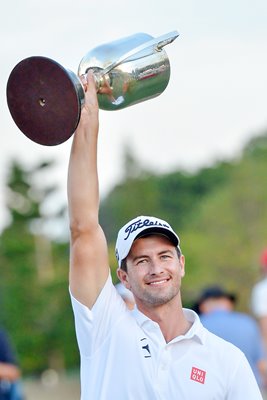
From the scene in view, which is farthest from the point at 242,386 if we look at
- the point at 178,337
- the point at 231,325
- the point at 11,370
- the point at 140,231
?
the point at 11,370

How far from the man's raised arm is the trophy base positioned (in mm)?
177

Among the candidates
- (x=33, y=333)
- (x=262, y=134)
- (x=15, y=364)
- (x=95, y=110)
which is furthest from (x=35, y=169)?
(x=95, y=110)

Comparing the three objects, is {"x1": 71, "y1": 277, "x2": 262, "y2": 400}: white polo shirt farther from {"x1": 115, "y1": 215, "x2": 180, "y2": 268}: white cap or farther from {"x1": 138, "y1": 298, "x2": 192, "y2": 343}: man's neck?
{"x1": 115, "y1": 215, "x2": 180, "y2": 268}: white cap

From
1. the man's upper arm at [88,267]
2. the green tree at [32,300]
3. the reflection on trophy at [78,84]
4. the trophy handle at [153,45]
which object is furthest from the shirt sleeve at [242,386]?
the green tree at [32,300]

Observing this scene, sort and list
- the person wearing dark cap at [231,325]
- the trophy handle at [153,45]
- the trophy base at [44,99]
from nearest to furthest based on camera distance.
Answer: the trophy base at [44,99] < the trophy handle at [153,45] < the person wearing dark cap at [231,325]

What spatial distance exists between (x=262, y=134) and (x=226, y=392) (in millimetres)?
101931

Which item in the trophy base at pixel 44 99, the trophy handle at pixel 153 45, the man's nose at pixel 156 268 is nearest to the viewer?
the trophy base at pixel 44 99

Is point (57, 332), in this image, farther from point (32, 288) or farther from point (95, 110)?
point (95, 110)

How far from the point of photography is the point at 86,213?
5.82 m

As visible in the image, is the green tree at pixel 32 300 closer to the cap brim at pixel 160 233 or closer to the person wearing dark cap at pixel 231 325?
the person wearing dark cap at pixel 231 325

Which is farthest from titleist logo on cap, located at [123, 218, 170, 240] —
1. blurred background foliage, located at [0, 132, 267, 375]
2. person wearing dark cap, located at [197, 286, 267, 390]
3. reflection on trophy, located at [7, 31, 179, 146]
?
blurred background foliage, located at [0, 132, 267, 375]

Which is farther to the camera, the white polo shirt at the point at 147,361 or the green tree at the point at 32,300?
the green tree at the point at 32,300

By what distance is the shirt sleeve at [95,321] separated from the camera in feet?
18.8

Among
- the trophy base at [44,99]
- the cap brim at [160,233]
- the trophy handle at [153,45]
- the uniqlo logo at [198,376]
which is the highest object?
the trophy handle at [153,45]
